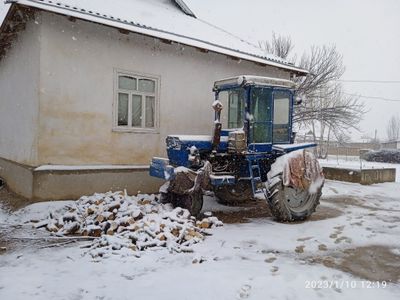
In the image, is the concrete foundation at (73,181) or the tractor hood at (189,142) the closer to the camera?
the tractor hood at (189,142)

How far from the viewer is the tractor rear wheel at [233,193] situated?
8.17 m

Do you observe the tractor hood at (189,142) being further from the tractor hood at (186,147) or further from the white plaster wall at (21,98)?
the white plaster wall at (21,98)

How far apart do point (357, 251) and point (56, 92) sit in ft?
21.0

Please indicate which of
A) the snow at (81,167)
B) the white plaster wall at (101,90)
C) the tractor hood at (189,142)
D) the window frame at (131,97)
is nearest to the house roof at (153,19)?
the white plaster wall at (101,90)

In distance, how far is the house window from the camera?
8.48 metres

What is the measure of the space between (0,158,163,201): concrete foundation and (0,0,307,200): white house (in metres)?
0.02

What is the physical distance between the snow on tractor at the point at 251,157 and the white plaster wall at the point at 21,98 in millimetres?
2988

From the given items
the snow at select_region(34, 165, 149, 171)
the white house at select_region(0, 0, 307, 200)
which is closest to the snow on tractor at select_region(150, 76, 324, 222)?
the snow at select_region(34, 165, 149, 171)

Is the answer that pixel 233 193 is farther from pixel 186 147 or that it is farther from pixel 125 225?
pixel 125 225

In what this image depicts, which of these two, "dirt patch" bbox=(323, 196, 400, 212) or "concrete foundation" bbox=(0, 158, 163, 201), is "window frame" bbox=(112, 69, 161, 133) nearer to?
"concrete foundation" bbox=(0, 158, 163, 201)

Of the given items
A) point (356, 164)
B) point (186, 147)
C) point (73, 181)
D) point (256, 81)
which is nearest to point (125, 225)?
point (186, 147)

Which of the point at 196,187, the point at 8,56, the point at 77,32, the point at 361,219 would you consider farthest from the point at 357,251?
the point at 8,56

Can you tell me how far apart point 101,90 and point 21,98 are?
2157mm

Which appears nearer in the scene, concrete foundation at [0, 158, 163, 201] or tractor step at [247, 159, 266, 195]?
tractor step at [247, 159, 266, 195]
